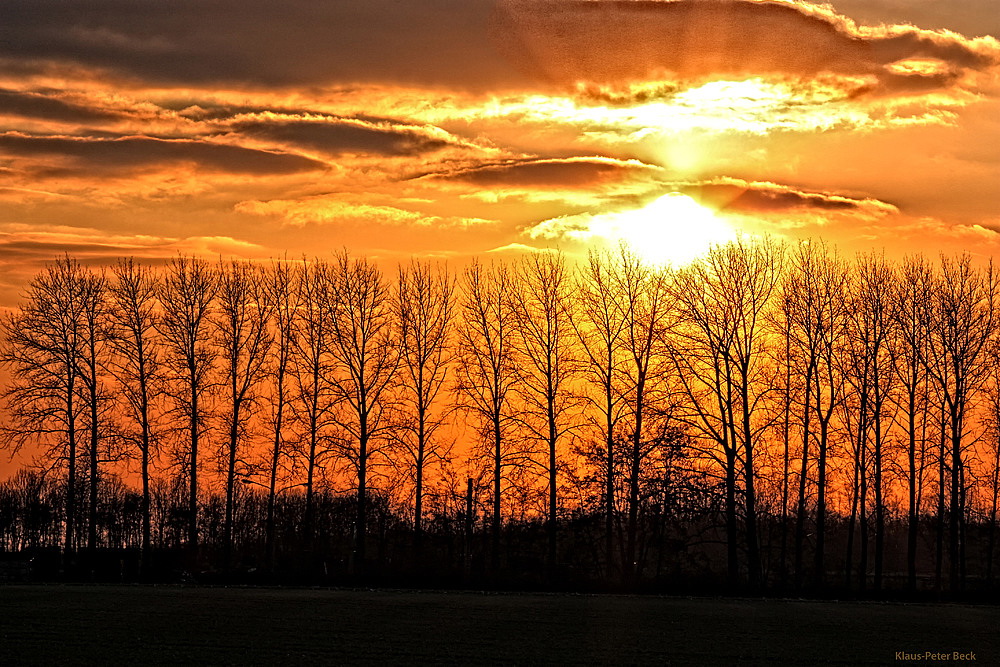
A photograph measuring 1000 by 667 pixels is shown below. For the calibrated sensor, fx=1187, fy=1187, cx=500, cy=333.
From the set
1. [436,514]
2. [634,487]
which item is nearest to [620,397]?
[634,487]

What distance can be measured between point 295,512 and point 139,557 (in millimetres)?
27998

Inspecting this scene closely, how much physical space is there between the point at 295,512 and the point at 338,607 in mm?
52852

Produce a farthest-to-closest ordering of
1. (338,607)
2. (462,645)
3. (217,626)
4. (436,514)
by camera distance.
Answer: (436,514)
(338,607)
(217,626)
(462,645)

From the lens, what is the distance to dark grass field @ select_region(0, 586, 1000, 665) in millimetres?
31422

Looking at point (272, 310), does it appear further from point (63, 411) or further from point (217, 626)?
point (217, 626)

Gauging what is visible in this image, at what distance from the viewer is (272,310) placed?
238ft

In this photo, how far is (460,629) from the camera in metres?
37.7

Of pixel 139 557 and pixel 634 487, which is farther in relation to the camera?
pixel 139 557

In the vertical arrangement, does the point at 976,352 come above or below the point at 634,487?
above

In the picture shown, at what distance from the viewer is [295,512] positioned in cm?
9644

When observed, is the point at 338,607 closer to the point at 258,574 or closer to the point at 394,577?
Answer: the point at 394,577

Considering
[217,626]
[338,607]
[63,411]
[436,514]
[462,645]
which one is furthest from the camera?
[436,514]

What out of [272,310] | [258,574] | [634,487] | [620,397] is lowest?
[258,574]

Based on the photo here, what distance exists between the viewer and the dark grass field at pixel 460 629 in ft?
103
